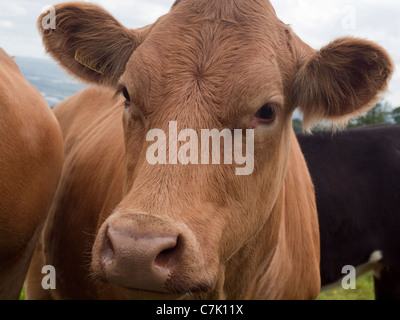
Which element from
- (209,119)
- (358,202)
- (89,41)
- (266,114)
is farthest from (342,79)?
(358,202)

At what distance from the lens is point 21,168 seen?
348 centimetres

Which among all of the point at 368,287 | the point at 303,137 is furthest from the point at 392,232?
the point at 368,287

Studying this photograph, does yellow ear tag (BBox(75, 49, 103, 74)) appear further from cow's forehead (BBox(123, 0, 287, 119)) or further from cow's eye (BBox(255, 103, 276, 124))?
cow's eye (BBox(255, 103, 276, 124))

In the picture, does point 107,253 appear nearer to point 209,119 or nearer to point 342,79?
point 209,119

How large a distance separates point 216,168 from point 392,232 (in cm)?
535

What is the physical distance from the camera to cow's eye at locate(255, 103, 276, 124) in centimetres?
274

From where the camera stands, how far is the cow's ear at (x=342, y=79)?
298 centimetres

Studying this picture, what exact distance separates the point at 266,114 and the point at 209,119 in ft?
1.23

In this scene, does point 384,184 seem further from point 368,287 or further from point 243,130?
point 243,130

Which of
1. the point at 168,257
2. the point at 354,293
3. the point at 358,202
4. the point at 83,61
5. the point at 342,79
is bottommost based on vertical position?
the point at 354,293

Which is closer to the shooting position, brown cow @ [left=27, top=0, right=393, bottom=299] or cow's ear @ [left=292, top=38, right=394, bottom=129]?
brown cow @ [left=27, top=0, right=393, bottom=299]

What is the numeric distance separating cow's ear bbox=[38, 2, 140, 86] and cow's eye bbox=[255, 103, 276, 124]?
101 centimetres

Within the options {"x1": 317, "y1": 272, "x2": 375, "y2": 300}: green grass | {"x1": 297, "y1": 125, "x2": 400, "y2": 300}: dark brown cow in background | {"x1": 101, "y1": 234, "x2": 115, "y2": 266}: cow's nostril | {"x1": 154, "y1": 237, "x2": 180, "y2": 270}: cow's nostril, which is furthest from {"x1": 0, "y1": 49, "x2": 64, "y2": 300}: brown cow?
{"x1": 317, "y1": 272, "x2": 375, "y2": 300}: green grass

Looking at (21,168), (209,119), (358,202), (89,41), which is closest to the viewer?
(209,119)
